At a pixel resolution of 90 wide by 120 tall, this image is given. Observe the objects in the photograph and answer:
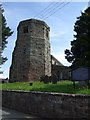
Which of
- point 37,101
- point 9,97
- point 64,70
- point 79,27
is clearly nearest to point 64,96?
point 37,101

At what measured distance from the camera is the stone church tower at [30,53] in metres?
40.7

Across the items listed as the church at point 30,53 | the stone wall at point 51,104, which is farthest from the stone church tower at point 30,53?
the stone wall at point 51,104

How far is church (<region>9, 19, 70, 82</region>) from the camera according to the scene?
4072 cm

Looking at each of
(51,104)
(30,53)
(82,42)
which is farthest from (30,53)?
(51,104)

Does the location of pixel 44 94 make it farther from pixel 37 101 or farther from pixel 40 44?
pixel 40 44

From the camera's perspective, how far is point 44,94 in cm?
1387

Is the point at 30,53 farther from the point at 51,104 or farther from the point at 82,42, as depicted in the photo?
the point at 51,104

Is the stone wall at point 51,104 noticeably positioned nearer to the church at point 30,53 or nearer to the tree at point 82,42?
the tree at point 82,42

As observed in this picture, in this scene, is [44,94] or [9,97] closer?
[44,94]

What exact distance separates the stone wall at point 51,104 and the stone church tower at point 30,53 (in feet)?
73.5

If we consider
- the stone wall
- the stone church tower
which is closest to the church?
the stone church tower

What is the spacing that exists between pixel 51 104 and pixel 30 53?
28323 mm

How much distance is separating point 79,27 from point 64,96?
39.4 ft

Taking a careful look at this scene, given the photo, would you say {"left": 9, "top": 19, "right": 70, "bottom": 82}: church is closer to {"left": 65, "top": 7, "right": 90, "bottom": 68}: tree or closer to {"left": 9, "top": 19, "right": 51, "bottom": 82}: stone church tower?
{"left": 9, "top": 19, "right": 51, "bottom": 82}: stone church tower
